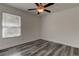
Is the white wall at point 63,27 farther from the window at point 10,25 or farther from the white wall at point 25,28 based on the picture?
the window at point 10,25

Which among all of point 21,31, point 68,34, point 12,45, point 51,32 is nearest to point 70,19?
point 68,34

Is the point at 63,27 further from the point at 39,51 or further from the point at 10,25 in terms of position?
the point at 10,25

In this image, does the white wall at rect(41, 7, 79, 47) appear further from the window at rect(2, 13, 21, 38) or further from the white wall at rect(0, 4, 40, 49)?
the window at rect(2, 13, 21, 38)

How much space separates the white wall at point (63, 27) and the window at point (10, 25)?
2397mm

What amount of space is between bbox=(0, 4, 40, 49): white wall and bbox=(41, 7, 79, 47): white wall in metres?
0.65

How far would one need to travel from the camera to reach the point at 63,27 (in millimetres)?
5383

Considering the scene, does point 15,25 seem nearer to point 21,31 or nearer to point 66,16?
point 21,31

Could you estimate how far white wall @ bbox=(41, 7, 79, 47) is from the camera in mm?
4536

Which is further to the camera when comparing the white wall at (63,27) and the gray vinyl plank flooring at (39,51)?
the white wall at (63,27)

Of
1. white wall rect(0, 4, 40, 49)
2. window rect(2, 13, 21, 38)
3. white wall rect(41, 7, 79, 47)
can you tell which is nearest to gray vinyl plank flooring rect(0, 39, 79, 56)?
white wall rect(0, 4, 40, 49)

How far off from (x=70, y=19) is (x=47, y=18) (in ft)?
7.79

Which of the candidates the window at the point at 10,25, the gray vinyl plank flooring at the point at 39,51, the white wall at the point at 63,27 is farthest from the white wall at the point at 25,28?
the white wall at the point at 63,27

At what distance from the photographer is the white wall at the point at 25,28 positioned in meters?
4.20

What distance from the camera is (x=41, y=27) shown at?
24.5ft
